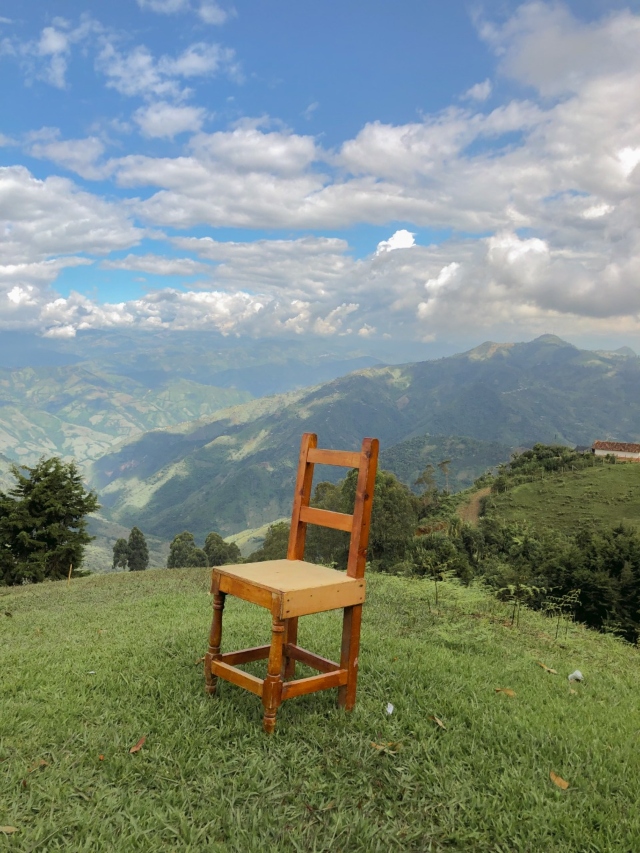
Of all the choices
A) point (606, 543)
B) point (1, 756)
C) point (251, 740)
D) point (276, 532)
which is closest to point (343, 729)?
point (251, 740)

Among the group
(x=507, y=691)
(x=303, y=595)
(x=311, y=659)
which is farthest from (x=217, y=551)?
(x=303, y=595)

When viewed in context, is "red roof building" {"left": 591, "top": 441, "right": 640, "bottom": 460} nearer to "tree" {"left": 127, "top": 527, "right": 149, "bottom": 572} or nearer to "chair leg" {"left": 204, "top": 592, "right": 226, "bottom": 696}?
"tree" {"left": 127, "top": 527, "right": 149, "bottom": 572}

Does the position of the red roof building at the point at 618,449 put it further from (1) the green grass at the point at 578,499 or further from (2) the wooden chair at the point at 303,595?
(2) the wooden chair at the point at 303,595

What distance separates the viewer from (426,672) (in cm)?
552

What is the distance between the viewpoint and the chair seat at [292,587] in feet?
13.1

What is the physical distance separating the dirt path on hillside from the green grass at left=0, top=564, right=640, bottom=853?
199ft

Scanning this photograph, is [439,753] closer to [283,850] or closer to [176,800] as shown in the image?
[283,850]

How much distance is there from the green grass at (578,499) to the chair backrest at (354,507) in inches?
2077

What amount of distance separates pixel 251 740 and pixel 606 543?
1483 cm

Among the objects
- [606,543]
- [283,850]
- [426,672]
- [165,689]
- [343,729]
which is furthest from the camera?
[606,543]

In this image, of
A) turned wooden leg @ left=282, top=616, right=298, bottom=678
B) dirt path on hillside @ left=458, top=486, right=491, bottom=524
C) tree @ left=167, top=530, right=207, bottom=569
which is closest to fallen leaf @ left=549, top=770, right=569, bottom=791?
turned wooden leg @ left=282, top=616, right=298, bottom=678

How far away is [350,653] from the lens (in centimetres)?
453

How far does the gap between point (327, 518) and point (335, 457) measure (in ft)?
1.72

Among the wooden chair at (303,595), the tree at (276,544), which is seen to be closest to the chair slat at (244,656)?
the wooden chair at (303,595)
